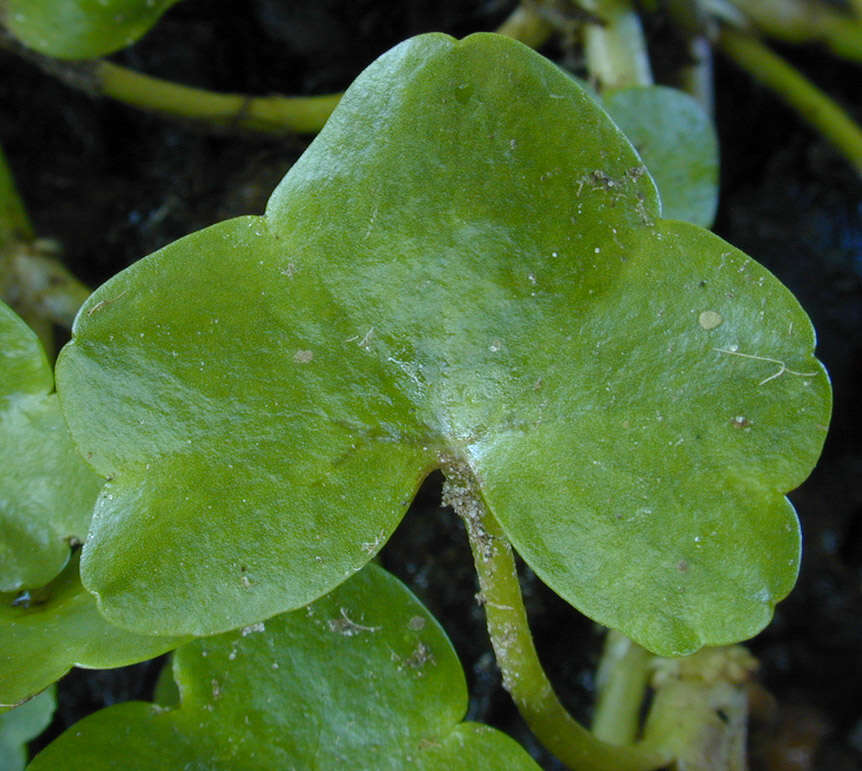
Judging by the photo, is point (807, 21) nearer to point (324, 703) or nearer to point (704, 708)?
point (704, 708)

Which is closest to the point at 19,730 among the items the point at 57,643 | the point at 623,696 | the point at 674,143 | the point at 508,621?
the point at 57,643

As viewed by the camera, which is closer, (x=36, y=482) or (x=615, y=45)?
(x=36, y=482)

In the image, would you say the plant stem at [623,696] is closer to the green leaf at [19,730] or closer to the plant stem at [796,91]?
the green leaf at [19,730]

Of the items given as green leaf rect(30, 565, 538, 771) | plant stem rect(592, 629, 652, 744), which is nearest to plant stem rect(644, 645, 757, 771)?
plant stem rect(592, 629, 652, 744)

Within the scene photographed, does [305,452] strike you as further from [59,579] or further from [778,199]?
[778,199]

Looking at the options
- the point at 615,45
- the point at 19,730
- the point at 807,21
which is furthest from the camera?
the point at 807,21

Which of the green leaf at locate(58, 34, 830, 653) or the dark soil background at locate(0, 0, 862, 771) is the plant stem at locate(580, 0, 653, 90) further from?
the green leaf at locate(58, 34, 830, 653)

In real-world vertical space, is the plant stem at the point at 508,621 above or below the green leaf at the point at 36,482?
below

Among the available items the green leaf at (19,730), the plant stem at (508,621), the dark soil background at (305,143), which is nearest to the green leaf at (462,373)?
the plant stem at (508,621)
